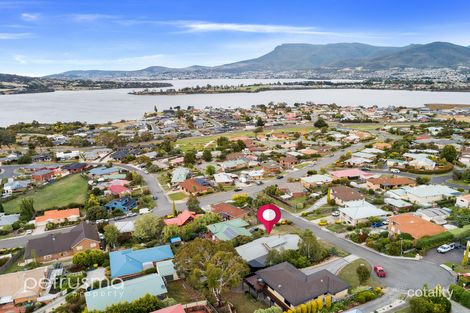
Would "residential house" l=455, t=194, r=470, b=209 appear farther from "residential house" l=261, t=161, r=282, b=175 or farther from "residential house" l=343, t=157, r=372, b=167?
"residential house" l=261, t=161, r=282, b=175

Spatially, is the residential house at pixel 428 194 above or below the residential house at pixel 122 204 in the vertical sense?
above

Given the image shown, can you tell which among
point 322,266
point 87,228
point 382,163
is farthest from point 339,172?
→ point 87,228

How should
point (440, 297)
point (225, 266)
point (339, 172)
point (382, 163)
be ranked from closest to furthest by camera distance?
1. point (440, 297)
2. point (225, 266)
3. point (339, 172)
4. point (382, 163)

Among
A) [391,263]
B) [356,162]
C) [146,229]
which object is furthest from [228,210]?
[356,162]

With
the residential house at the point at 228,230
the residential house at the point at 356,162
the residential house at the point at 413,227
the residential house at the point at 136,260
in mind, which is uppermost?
the residential house at the point at 413,227

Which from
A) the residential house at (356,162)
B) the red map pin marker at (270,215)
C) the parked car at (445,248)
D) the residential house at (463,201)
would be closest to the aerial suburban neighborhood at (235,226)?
the parked car at (445,248)

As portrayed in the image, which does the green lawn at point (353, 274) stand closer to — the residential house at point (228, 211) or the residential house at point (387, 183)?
the residential house at point (228, 211)

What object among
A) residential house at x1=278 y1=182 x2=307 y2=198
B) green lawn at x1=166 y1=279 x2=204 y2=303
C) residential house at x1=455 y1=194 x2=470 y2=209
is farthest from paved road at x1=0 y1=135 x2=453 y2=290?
residential house at x1=455 y1=194 x2=470 y2=209

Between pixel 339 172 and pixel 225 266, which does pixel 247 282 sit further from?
pixel 339 172
